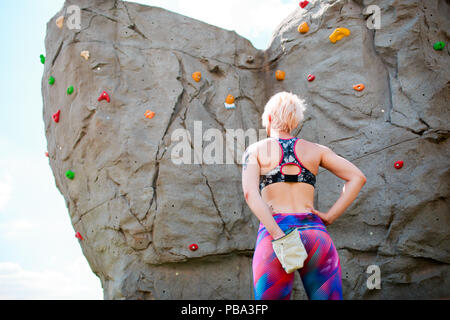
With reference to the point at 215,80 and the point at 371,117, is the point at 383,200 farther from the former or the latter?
the point at 215,80

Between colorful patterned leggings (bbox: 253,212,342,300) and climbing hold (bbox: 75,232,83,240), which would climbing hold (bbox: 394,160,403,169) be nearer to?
colorful patterned leggings (bbox: 253,212,342,300)

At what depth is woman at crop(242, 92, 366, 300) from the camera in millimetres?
2408

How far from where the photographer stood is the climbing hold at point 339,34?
15.6 ft

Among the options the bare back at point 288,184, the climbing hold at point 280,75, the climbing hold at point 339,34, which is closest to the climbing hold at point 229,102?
the climbing hold at point 280,75

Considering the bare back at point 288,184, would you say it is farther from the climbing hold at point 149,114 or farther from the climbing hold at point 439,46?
the climbing hold at point 439,46

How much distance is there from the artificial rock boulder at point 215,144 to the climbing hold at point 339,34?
6 cm

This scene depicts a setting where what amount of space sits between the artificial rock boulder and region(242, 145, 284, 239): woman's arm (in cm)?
191

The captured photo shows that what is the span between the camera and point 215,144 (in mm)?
4750

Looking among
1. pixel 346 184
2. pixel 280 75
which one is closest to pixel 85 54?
pixel 280 75

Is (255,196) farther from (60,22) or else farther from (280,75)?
(60,22)

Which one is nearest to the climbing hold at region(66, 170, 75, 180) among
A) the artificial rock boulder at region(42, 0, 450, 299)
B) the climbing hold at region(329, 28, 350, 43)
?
the artificial rock boulder at region(42, 0, 450, 299)

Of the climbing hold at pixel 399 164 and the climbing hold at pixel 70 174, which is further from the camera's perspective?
the climbing hold at pixel 70 174

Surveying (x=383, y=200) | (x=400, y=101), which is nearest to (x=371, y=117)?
(x=400, y=101)

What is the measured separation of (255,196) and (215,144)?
7.56ft
